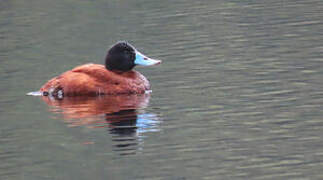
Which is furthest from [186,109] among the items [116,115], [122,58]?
[122,58]

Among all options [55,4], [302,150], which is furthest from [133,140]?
[55,4]

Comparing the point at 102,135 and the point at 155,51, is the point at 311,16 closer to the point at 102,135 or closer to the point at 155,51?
the point at 155,51

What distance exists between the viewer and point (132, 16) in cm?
3059

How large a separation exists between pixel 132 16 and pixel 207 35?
23.5ft

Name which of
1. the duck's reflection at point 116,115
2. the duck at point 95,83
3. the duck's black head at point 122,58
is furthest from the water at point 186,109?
the duck's black head at point 122,58

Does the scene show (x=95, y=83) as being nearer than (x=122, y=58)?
Yes

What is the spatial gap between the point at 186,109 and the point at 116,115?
105 cm

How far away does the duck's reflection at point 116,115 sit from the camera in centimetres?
1230

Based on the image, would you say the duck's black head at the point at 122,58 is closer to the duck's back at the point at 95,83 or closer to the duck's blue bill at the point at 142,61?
the duck's blue bill at the point at 142,61

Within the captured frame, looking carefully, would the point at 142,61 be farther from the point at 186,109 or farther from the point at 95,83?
the point at 186,109

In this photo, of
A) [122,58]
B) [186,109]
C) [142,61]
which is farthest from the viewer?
[142,61]

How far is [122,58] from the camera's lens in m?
16.8

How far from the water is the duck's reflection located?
0.02 m

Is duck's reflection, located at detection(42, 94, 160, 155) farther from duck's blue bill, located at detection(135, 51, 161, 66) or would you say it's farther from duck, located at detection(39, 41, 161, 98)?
duck's blue bill, located at detection(135, 51, 161, 66)
